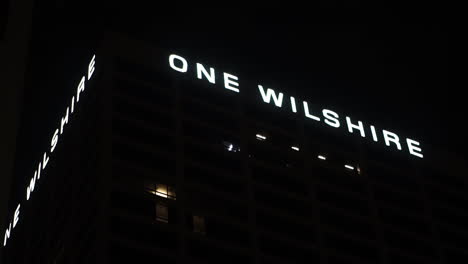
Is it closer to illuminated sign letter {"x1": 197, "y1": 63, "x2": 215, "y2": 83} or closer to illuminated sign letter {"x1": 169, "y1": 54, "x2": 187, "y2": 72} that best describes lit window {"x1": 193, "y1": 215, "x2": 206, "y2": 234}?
illuminated sign letter {"x1": 169, "y1": 54, "x2": 187, "y2": 72}

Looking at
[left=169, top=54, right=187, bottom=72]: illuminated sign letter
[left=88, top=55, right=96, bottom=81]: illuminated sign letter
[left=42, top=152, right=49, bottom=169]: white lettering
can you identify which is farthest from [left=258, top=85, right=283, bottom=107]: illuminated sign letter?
[left=42, top=152, right=49, bottom=169]: white lettering

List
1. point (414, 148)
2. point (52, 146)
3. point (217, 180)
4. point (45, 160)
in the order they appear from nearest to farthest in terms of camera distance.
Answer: point (217, 180)
point (52, 146)
point (45, 160)
point (414, 148)

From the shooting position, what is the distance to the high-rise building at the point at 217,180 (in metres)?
80.8

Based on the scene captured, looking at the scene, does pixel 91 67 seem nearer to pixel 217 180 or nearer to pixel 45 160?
pixel 45 160

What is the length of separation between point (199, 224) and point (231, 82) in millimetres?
32671

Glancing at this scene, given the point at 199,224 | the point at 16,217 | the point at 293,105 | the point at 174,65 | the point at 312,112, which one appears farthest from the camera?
the point at 16,217

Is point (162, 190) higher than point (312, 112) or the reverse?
the reverse

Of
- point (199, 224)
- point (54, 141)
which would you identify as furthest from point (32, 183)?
point (199, 224)

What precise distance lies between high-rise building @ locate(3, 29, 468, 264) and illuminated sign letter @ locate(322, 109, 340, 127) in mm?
348

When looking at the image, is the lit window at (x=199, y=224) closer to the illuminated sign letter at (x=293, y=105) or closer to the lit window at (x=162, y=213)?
the lit window at (x=162, y=213)

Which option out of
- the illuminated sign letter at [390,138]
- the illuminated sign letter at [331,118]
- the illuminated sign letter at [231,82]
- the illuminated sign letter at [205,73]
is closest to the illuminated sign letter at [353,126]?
the illuminated sign letter at [331,118]

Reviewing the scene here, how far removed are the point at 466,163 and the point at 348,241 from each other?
120 ft

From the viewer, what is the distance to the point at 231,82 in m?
110

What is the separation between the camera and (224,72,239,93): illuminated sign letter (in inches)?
4281
